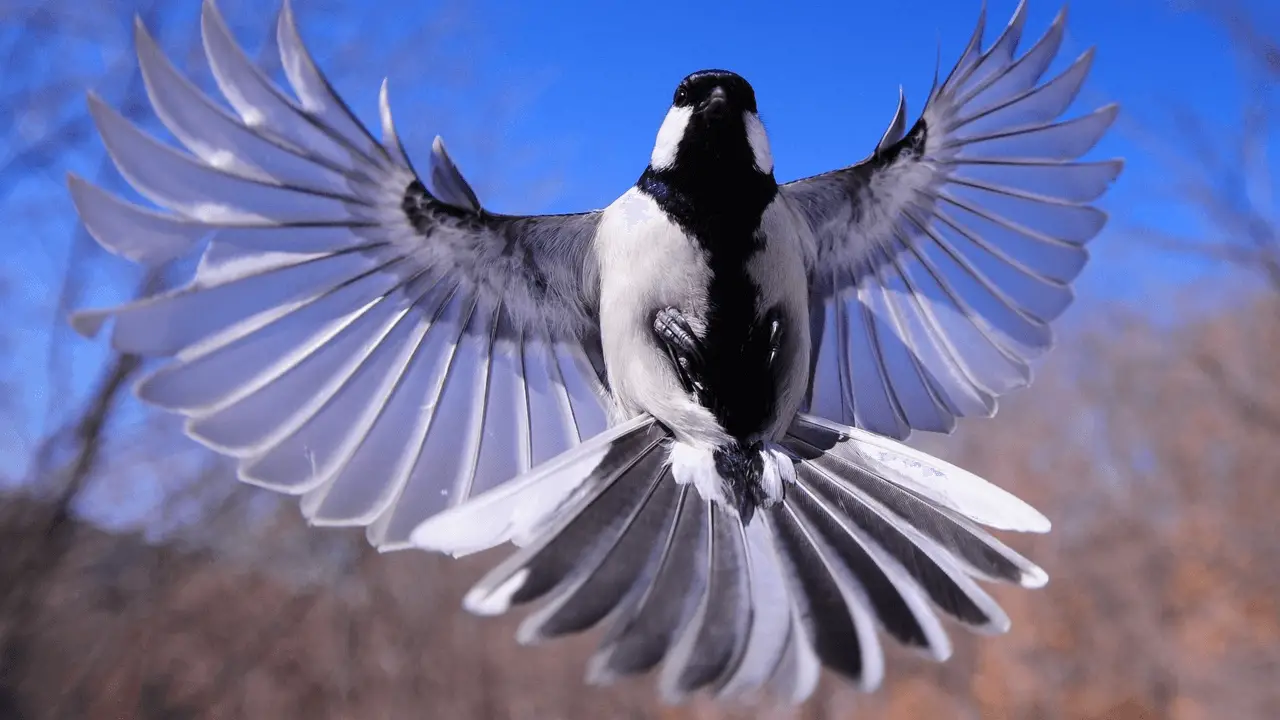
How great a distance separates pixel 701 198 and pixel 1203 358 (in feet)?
14.4

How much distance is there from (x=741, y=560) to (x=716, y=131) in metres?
0.53

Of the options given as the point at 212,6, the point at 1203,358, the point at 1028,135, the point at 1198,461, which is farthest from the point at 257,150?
the point at 1198,461

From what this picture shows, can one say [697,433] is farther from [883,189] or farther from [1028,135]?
[1028,135]

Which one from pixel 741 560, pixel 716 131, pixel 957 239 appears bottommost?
pixel 741 560

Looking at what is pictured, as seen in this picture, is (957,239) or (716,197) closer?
(716,197)

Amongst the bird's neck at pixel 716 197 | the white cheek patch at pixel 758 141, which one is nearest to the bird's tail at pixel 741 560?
the bird's neck at pixel 716 197

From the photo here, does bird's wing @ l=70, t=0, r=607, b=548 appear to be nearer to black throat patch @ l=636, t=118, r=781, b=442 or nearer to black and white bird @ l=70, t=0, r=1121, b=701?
black and white bird @ l=70, t=0, r=1121, b=701

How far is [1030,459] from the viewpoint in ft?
15.5

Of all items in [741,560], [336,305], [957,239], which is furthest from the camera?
[957,239]

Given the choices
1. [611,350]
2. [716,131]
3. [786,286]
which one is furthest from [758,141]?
[611,350]

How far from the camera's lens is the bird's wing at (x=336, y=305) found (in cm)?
82

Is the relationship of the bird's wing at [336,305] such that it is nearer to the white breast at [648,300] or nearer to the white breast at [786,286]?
the white breast at [648,300]

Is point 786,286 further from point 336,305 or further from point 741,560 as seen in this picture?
point 336,305

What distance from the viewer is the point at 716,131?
0.93 meters
